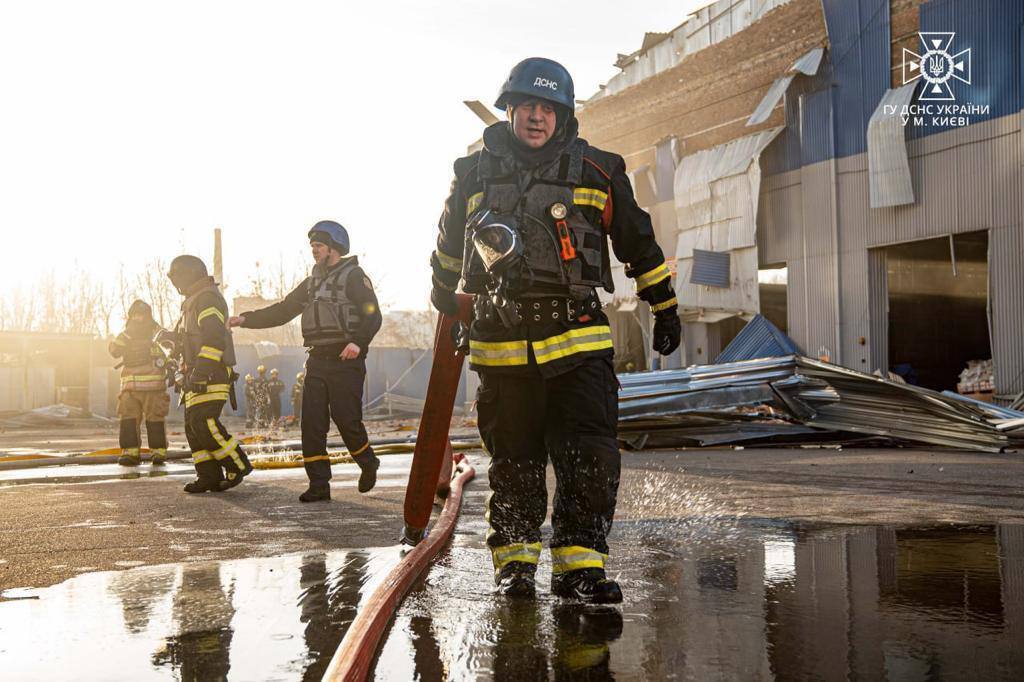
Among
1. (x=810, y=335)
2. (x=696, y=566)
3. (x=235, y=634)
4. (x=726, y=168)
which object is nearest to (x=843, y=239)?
(x=810, y=335)

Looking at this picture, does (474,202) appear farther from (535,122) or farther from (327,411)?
(327,411)

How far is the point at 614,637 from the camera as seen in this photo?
2.71m

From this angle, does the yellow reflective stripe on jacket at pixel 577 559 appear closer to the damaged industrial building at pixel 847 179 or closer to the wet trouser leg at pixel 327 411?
the wet trouser leg at pixel 327 411

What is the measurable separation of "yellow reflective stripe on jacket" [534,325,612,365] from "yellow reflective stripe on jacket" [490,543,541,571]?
667 millimetres

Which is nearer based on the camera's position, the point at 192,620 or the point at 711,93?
the point at 192,620

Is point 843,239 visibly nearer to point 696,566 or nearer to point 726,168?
point 726,168

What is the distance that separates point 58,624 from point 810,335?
20768 mm

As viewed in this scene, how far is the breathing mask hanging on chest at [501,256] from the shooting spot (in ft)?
11.3

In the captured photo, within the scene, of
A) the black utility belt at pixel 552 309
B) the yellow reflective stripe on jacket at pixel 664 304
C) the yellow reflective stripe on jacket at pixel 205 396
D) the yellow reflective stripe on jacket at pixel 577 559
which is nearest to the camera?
the yellow reflective stripe on jacket at pixel 577 559

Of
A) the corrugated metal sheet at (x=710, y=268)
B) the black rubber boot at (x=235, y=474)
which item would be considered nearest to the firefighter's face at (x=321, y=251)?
the black rubber boot at (x=235, y=474)

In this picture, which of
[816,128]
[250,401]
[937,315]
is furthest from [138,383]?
[937,315]

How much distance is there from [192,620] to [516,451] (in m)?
1.27

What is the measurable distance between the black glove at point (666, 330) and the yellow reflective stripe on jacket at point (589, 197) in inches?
19.3

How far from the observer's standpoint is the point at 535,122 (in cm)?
366
